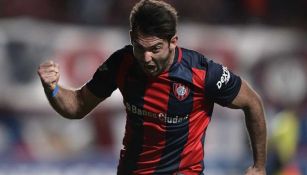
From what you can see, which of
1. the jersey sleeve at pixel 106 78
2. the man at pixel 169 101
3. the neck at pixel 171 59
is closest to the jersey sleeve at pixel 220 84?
the man at pixel 169 101

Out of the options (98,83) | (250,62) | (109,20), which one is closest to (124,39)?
(109,20)

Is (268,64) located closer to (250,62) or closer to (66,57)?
(250,62)

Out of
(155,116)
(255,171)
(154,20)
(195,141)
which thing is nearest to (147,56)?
(154,20)

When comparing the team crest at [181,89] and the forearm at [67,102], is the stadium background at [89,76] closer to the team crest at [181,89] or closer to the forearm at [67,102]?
the forearm at [67,102]

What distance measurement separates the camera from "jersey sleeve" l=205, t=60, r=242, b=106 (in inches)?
239

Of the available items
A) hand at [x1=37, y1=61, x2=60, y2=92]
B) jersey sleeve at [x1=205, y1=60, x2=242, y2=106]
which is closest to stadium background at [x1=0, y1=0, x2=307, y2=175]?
jersey sleeve at [x1=205, y1=60, x2=242, y2=106]

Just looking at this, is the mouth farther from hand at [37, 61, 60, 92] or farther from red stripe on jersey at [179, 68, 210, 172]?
hand at [37, 61, 60, 92]

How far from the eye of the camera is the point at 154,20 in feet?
19.1

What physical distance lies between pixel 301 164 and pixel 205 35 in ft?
6.58

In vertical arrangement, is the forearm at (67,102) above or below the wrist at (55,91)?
below

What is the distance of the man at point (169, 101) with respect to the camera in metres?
6.09

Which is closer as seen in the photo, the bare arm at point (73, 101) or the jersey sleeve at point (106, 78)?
the jersey sleeve at point (106, 78)

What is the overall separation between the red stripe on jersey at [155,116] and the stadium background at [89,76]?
539 centimetres

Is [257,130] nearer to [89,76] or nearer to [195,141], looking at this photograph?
[195,141]
